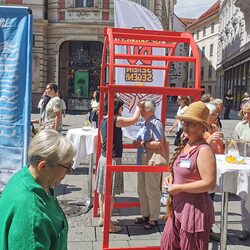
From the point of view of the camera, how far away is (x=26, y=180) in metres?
1.75

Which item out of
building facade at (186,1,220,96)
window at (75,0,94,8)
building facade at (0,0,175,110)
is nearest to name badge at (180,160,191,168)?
building facade at (0,0,175,110)

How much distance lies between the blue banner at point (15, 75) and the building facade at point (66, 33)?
17.7 metres

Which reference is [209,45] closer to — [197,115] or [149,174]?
[149,174]

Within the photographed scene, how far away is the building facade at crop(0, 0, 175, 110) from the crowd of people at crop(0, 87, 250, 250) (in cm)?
1679

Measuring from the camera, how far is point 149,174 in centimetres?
482

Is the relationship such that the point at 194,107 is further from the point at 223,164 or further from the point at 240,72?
the point at 240,72

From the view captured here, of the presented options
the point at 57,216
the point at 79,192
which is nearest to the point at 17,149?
the point at 79,192

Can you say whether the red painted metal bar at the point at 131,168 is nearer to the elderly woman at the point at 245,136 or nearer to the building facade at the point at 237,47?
the elderly woman at the point at 245,136

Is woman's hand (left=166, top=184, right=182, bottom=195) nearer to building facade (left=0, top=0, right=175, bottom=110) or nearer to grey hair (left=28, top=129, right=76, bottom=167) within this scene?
grey hair (left=28, top=129, right=76, bottom=167)

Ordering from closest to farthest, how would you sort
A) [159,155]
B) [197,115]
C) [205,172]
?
1. [205,172]
2. [197,115]
3. [159,155]

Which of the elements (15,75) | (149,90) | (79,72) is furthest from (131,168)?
(79,72)

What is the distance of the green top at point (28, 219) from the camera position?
158cm

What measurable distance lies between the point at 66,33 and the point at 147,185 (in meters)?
19.0

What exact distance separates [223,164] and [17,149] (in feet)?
8.52
